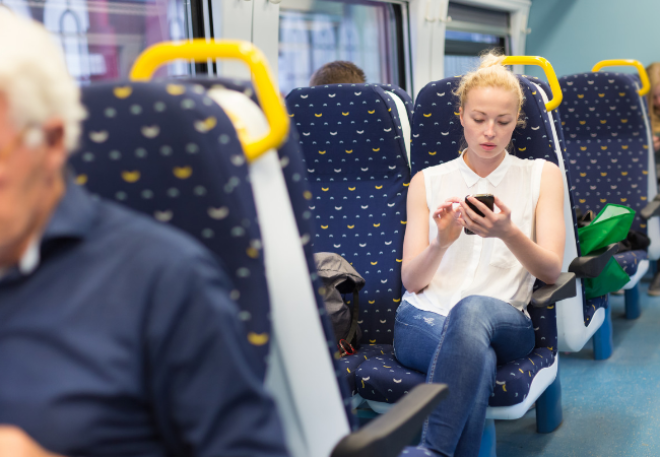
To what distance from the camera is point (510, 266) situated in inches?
74.3

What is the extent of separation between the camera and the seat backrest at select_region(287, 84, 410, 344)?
2129 mm

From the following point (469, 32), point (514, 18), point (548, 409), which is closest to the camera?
point (548, 409)

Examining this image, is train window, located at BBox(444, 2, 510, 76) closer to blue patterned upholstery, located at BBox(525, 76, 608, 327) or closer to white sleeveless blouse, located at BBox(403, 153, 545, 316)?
blue patterned upholstery, located at BBox(525, 76, 608, 327)

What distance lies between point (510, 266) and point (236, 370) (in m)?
1.35

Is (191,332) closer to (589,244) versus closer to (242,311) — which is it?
(242,311)

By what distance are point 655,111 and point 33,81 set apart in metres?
4.33

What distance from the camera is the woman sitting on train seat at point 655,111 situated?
13.2ft

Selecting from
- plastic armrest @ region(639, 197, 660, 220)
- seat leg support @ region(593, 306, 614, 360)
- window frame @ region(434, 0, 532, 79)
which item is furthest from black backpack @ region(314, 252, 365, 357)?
window frame @ region(434, 0, 532, 79)

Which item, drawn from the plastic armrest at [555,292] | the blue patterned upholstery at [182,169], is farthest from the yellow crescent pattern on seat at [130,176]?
the plastic armrest at [555,292]

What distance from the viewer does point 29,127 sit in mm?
697

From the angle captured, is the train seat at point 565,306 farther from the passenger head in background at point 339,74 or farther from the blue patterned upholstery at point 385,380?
the passenger head in background at point 339,74

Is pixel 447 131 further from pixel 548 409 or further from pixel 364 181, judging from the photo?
pixel 548 409

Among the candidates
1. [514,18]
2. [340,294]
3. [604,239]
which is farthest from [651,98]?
[340,294]

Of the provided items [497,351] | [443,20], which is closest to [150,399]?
[497,351]
